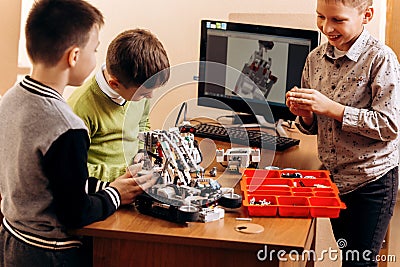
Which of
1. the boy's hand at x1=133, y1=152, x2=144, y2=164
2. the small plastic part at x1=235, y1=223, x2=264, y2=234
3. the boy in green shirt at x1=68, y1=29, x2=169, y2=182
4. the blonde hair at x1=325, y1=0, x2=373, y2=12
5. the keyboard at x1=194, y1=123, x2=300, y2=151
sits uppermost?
the blonde hair at x1=325, y1=0, x2=373, y2=12

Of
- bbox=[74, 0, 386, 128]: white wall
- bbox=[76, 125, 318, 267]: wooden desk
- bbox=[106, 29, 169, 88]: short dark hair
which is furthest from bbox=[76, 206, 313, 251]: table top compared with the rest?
bbox=[74, 0, 386, 128]: white wall

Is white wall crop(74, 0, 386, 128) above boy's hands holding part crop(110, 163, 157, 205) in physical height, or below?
above

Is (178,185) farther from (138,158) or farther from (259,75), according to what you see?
(259,75)

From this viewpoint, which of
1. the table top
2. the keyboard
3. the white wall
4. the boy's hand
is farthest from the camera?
the white wall

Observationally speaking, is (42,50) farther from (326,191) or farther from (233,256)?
(326,191)

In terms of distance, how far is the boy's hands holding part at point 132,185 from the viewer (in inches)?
73.5

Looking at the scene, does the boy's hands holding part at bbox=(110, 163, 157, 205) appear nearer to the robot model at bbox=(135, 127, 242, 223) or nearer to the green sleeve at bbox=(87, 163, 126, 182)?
the robot model at bbox=(135, 127, 242, 223)

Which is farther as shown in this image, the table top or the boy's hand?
the boy's hand

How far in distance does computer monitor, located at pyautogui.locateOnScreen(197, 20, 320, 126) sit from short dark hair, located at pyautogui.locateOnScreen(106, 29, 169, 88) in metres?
0.68

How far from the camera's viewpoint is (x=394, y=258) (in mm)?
2967

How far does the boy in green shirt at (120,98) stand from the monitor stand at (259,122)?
572mm

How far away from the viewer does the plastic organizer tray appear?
1.85 meters

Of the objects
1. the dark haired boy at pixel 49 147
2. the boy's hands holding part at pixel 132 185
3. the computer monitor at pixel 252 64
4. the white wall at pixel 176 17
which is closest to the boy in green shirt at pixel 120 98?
the boy's hands holding part at pixel 132 185

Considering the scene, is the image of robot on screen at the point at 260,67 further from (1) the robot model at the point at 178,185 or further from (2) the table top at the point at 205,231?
(2) the table top at the point at 205,231
